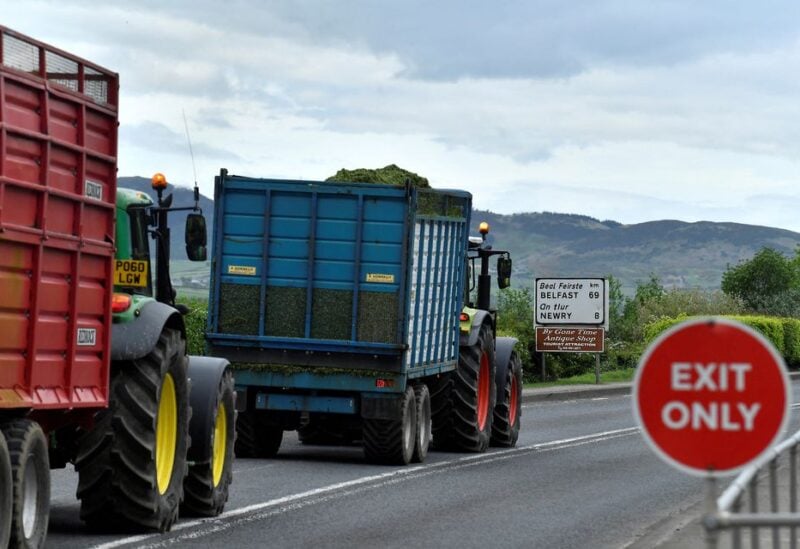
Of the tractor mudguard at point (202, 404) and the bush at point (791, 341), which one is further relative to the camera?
the bush at point (791, 341)

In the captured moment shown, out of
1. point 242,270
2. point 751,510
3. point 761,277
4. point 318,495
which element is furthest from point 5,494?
point 761,277

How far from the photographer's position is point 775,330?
2174 inches

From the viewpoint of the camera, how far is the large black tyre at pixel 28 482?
34.1ft

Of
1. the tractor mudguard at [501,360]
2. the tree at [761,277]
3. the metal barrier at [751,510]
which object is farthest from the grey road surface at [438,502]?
the tree at [761,277]

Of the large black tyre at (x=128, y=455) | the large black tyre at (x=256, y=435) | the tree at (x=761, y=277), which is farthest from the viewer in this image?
the tree at (x=761, y=277)

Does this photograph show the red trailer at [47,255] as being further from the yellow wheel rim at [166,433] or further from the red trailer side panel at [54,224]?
the yellow wheel rim at [166,433]

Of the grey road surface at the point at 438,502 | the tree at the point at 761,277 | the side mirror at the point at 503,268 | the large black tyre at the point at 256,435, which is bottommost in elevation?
the grey road surface at the point at 438,502

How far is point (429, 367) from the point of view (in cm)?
2064

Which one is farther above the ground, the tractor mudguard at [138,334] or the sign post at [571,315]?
the sign post at [571,315]

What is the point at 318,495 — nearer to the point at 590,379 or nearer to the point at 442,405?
the point at 442,405

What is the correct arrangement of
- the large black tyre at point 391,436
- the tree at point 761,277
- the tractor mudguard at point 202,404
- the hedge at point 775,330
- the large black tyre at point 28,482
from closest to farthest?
the large black tyre at point 28,482 → the tractor mudguard at point 202,404 → the large black tyre at point 391,436 → the hedge at point 775,330 → the tree at point 761,277

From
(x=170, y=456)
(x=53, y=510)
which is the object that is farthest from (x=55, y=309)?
(x=53, y=510)

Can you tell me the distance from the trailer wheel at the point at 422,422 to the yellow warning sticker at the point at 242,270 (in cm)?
224

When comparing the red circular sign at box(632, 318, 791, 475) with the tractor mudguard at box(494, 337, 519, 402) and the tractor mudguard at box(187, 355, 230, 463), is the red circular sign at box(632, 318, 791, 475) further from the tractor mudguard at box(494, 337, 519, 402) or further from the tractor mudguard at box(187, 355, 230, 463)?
the tractor mudguard at box(494, 337, 519, 402)
